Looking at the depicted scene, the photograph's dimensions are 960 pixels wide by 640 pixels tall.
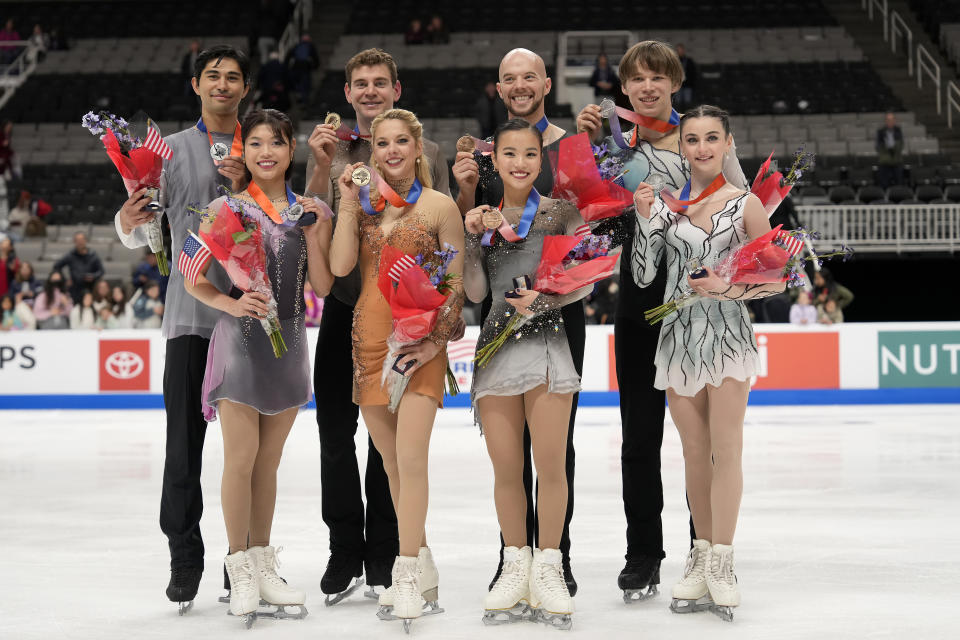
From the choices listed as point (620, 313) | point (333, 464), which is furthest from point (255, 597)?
point (620, 313)

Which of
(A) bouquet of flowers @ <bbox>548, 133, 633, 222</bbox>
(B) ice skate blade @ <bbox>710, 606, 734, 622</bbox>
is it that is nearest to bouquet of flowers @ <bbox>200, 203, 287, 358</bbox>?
(A) bouquet of flowers @ <bbox>548, 133, 633, 222</bbox>

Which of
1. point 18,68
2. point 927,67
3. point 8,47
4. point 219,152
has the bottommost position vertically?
point 219,152

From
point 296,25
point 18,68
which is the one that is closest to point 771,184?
point 296,25

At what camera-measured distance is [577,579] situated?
4.05 meters

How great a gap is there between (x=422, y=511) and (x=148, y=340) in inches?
307

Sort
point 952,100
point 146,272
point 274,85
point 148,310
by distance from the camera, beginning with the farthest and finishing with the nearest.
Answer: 1. point 952,100
2. point 274,85
3. point 146,272
4. point 148,310

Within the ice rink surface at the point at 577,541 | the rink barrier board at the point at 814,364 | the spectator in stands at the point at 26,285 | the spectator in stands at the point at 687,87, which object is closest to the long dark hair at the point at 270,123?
the ice rink surface at the point at 577,541

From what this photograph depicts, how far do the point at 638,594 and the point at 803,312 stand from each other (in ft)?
24.1

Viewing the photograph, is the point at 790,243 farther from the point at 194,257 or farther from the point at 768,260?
the point at 194,257

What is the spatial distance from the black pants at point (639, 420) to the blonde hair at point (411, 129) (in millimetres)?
727

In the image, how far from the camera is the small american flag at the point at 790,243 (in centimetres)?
339

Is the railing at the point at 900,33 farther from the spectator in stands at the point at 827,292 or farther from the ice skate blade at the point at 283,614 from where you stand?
the ice skate blade at the point at 283,614

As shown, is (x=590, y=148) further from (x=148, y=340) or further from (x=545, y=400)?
(x=148, y=340)

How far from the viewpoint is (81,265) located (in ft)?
39.4
